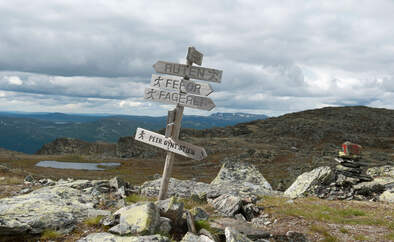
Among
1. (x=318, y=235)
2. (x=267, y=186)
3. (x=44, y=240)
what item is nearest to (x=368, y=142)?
(x=267, y=186)

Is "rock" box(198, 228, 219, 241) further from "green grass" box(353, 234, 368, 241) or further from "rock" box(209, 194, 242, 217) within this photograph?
"green grass" box(353, 234, 368, 241)

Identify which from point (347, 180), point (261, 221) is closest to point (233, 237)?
point (261, 221)

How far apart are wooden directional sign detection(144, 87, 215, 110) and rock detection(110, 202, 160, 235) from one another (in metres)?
4.29

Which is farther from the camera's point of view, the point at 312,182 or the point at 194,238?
the point at 312,182

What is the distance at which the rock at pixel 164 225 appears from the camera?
868 cm

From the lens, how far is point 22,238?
28.1ft

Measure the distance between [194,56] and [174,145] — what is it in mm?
3765

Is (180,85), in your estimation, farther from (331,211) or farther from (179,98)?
(331,211)

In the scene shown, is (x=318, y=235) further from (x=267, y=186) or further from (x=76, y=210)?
(x=267, y=186)

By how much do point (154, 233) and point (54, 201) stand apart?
16.4 ft

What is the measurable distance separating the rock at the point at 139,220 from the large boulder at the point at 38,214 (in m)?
1.97

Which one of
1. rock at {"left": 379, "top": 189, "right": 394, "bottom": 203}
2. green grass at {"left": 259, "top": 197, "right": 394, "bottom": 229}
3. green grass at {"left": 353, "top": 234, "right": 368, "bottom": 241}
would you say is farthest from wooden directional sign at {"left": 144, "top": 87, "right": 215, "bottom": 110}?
rock at {"left": 379, "top": 189, "right": 394, "bottom": 203}

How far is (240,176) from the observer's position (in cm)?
2433

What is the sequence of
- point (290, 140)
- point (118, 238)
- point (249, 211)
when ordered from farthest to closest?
1. point (290, 140)
2. point (249, 211)
3. point (118, 238)
